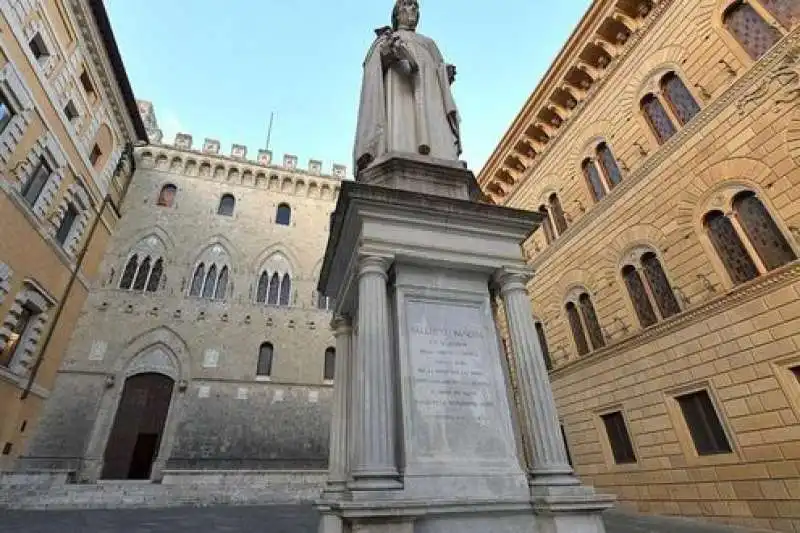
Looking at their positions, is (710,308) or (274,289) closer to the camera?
(710,308)

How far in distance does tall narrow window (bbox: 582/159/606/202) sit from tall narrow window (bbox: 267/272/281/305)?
50.5ft

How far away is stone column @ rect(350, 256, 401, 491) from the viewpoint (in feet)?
10.7

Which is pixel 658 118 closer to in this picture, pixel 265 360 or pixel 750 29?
pixel 750 29

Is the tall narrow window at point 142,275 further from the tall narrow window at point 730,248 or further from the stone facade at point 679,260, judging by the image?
the tall narrow window at point 730,248

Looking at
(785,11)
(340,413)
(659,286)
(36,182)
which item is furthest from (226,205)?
(785,11)

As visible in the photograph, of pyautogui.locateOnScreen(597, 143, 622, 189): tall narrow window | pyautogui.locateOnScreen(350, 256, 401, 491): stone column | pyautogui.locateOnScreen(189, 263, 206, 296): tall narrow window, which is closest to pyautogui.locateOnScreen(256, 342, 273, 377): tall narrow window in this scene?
pyautogui.locateOnScreen(189, 263, 206, 296): tall narrow window

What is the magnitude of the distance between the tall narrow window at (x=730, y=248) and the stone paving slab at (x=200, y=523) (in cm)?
481

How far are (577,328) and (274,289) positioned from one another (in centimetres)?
1487

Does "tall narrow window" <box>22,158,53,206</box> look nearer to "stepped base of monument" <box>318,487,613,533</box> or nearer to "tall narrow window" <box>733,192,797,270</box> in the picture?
"stepped base of monument" <box>318,487,613,533</box>

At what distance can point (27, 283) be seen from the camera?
1291 cm

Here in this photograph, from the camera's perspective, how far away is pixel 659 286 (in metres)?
10.0

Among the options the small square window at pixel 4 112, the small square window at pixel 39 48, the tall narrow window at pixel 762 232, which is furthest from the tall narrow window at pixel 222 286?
the tall narrow window at pixel 762 232

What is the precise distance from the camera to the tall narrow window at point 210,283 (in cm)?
1994

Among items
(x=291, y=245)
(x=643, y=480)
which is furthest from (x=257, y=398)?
(x=643, y=480)
